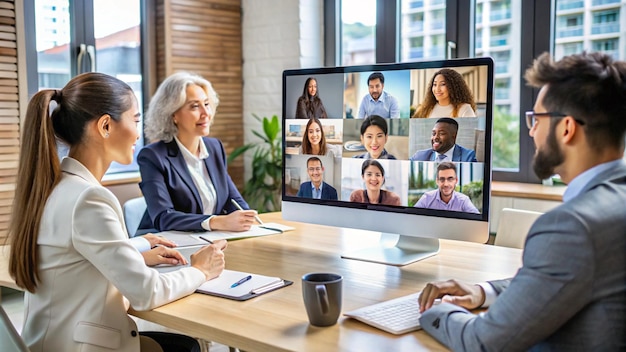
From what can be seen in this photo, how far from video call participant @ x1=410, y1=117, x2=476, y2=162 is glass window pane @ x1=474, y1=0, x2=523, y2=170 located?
6.90 ft

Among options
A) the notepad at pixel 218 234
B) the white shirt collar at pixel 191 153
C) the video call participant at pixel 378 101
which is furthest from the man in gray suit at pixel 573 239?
the white shirt collar at pixel 191 153

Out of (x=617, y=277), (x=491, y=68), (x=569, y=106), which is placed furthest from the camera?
(x=491, y=68)

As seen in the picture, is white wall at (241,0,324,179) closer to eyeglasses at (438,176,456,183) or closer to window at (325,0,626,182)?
window at (325,0,626,182)

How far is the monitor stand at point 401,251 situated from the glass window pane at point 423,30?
225 cm

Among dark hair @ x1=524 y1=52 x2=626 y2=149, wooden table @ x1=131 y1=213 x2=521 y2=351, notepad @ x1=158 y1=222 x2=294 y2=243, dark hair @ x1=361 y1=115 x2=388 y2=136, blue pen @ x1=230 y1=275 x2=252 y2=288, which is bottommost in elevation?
wooden table @ x1=131 y1=213 x2=521 y2=351

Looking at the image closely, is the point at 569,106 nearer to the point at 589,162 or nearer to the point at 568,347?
the point at 589,162

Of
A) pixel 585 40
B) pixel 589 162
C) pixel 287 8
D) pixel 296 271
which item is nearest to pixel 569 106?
pixel 589 162

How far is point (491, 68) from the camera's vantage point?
1.70m

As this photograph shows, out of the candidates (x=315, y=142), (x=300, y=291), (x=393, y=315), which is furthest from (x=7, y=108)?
(x=393, y=315)

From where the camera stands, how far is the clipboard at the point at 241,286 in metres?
1.55

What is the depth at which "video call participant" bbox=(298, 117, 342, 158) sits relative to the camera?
200cm

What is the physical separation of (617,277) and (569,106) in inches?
11.9

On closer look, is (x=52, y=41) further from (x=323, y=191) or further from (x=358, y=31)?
(x=323, y=191)

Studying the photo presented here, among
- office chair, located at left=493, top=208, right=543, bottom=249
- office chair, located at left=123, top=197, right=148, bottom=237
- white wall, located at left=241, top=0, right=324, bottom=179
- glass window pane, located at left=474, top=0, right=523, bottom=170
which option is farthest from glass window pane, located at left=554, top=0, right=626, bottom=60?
office chair, located at left=123, top=197, right=148, bottom=237
